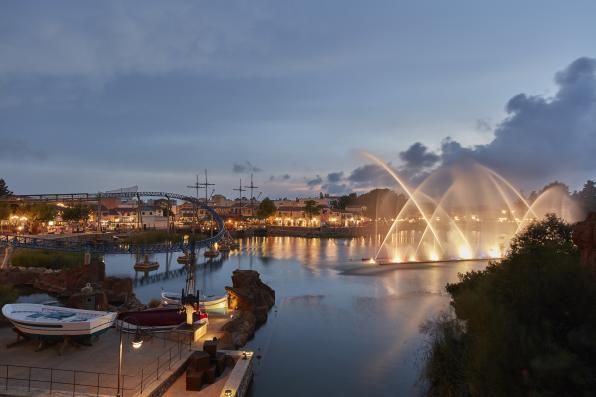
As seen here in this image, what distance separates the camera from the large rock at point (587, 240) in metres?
13.8

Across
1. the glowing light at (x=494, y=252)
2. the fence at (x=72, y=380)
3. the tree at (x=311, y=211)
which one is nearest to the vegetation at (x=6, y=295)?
the fence at (x=72, y=380)

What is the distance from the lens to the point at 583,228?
14.9 meters

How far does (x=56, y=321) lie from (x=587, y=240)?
19845mm

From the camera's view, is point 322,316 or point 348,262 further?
point 348,262

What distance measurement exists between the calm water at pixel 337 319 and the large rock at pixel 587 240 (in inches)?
380

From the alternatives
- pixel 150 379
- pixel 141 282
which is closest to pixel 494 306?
pixel 150 379

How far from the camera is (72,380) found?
44.8ft

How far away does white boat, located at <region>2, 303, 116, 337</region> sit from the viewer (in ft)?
54.0

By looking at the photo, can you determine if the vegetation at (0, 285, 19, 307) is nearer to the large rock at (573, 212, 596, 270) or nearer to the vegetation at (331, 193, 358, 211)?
the large rock at (573, 212, 596, 270)

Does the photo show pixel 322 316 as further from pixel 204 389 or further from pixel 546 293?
pixel 546 293

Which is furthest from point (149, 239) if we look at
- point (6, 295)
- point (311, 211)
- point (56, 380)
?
point (311, 211)

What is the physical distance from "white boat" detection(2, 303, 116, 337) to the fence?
6.78 ft

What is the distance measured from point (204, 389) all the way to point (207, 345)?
6.92 feet

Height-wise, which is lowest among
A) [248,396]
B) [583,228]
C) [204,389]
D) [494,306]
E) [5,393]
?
[248,396]
